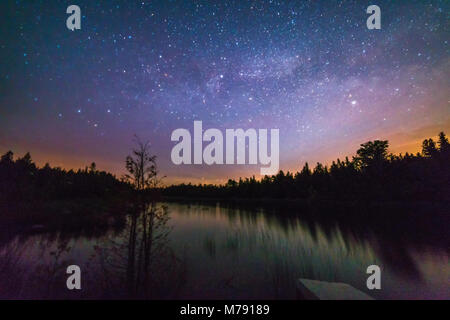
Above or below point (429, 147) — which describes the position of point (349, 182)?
below

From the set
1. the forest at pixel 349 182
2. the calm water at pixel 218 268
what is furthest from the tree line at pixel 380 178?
the calm water at pixel 218 268

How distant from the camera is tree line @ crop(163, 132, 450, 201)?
5659 cm

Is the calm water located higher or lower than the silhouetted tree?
lower

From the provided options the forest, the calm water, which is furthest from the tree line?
the calm water

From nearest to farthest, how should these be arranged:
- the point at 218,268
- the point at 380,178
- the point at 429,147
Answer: the point at 218,268
the point at 429,147
the point at 380,178

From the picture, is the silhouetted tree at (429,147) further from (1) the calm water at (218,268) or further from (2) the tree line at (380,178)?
(1) the calm water at (218,268)

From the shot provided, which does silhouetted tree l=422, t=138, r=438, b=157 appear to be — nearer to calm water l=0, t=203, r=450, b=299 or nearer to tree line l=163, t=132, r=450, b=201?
tree line l=163, t=132, r=450, b=201

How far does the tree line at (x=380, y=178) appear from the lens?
5659 centimetres

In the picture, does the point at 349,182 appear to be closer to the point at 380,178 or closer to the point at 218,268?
the point at 380,178

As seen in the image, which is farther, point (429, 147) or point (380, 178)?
point (380, 178)

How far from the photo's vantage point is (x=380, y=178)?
68.5 meters

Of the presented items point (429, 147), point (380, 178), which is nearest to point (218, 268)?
point (380, 178)

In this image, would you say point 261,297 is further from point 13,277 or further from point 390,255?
point 390,255
